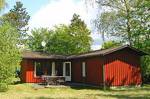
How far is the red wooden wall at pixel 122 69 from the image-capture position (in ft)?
110

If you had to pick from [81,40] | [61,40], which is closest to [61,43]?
[61,40]

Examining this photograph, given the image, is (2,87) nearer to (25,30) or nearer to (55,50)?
(55,50)

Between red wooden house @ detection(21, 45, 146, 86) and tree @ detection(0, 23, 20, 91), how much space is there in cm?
567

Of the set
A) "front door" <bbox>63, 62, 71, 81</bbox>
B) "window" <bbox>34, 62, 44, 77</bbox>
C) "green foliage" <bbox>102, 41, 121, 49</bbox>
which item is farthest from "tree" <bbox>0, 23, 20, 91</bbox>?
"green foliage" <bbox>102, 41, 121, 49</bbox>

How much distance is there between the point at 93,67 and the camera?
35125 mm

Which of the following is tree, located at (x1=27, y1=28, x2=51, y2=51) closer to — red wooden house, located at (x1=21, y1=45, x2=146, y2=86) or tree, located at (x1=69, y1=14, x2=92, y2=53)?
tree, located at (x1=69, y1=14, x2=92, y2=53)

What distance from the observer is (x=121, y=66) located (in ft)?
Result: 112

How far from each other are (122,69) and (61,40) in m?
29.3

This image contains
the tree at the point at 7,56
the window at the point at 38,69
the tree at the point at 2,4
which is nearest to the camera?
the tree at the point at 2,4

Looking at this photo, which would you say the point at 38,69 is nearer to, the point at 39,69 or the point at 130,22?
the point at 39,69

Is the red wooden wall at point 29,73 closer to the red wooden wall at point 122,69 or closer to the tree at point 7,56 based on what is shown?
the tree at point 7,56

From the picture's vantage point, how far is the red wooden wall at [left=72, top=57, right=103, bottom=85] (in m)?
34.1

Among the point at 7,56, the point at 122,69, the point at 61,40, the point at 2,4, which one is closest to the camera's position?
the point at 2,4

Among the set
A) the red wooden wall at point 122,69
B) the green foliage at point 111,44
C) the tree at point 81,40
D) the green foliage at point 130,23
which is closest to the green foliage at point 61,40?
the tree at point 81,40
